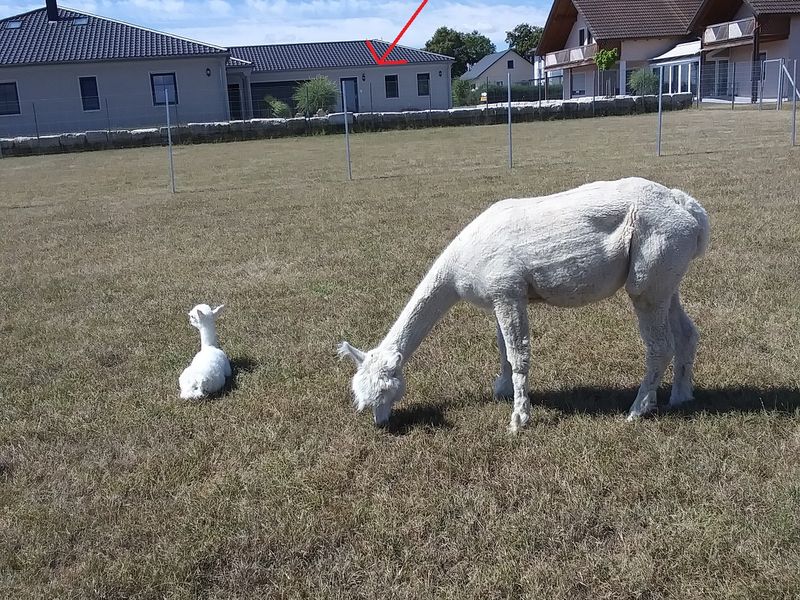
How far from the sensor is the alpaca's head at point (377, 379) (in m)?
4.68

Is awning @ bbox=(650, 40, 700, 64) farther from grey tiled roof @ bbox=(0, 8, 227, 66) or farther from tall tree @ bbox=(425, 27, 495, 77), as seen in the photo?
tall tree @ bbox=(425, 27, 495, 77)

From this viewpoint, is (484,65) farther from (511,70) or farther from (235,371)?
(235,371)

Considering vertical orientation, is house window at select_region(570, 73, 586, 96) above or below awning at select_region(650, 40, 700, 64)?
below

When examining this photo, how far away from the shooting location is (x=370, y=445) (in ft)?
15.3

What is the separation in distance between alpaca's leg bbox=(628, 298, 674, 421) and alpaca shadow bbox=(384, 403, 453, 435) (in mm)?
1303

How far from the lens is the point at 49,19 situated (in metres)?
45.0

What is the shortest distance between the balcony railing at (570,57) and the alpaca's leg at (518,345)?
176 ft

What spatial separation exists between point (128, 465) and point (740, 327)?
4863 millimetres

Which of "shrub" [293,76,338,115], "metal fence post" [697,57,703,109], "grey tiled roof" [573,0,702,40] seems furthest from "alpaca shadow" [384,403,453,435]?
"grey tiled roof" [573,0,702,40]

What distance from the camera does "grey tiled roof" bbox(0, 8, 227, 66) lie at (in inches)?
1607

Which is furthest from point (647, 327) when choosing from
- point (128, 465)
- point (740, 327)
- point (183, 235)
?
point (183, 235)

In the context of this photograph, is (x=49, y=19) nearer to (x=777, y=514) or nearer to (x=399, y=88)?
(x=399, y=88)

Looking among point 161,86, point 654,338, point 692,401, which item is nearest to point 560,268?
point 654,338

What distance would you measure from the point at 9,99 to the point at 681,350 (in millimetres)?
44301
